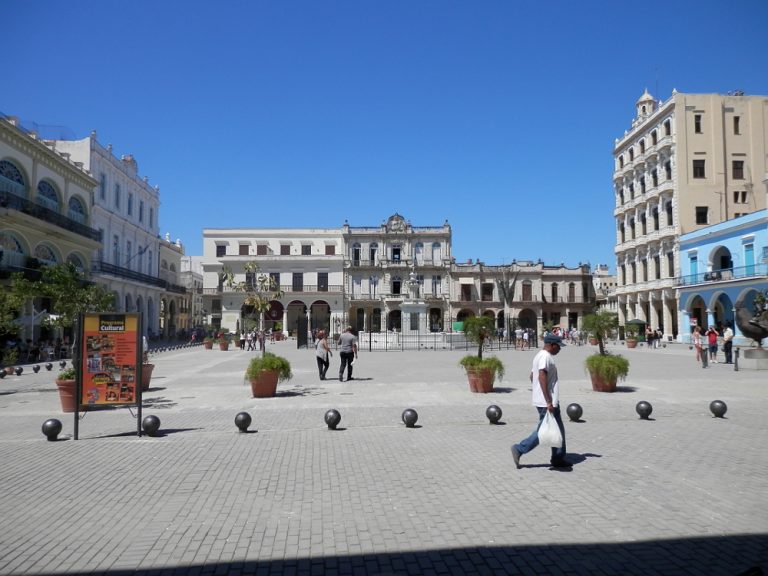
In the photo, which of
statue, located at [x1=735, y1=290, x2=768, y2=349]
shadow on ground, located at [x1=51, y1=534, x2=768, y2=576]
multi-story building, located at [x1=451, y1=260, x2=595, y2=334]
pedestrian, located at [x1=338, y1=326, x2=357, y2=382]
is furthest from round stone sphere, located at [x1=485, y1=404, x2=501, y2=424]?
multi-story building, located at [x1=451, y1=260, x2=595, y2=334]

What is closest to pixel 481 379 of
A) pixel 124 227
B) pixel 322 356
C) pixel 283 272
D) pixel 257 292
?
pixel 322 356

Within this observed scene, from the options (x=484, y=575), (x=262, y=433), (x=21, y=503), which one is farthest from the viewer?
(x=262, y=433)

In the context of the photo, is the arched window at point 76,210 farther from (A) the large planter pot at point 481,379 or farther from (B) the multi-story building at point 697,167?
(B) the multi-story building at point 697,167

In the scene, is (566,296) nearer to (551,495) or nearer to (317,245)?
(317,245)

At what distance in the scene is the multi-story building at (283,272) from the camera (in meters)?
59.4

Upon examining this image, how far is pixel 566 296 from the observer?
211 feet

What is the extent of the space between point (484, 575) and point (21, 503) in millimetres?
4773

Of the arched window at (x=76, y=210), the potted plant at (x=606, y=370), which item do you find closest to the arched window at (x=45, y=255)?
the arched window at (x=76, y=210)

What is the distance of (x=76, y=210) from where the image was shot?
3369cm

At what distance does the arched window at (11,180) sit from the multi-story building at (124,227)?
28.3 ft

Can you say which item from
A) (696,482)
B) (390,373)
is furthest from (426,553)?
(390,373)

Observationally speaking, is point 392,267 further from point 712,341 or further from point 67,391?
point 67,391

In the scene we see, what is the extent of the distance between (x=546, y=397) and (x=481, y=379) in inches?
264

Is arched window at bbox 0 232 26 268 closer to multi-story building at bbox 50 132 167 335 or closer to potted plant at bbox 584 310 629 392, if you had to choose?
multi-story building at bbox 50 132 167 335
